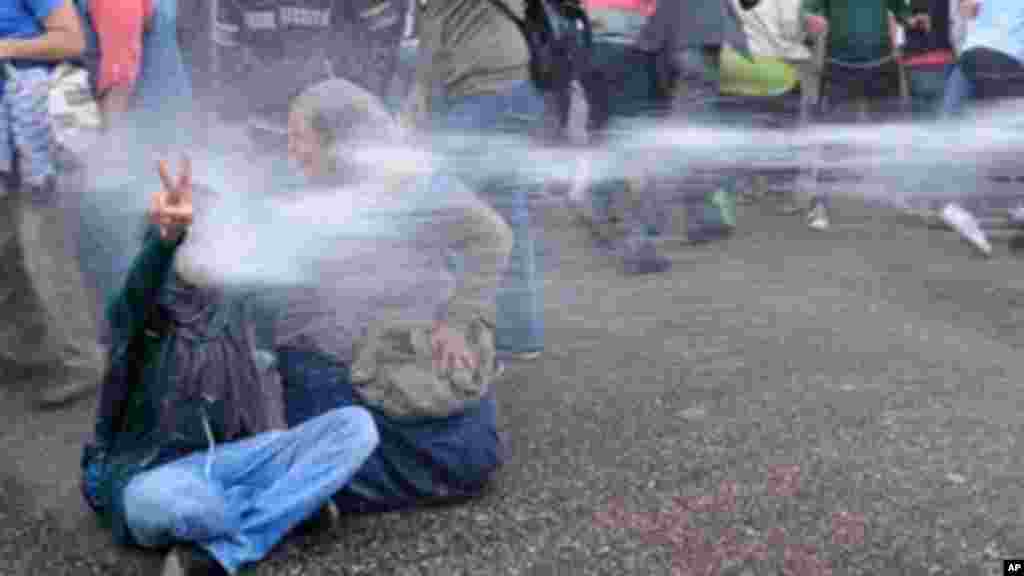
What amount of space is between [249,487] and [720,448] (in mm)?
1372

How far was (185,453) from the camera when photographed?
10.1ft

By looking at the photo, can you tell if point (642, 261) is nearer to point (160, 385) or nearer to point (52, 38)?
point (52, 38)

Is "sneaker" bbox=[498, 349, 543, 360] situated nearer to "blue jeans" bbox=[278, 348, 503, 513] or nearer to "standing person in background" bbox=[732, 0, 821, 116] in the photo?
"blue jeans" bbox=[278, 348, 503, 513]

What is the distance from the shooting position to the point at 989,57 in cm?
528

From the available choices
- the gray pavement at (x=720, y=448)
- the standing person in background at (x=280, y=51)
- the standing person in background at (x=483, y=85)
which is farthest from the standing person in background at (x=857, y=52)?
the standing person in background at (x=280, y=51)

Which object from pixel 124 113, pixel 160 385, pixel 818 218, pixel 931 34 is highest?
pixel 124 113

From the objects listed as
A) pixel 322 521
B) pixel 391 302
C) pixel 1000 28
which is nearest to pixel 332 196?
pixel 391 302

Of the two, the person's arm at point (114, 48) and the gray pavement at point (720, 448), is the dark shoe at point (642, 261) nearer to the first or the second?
the gray pavement at point (720, 448)

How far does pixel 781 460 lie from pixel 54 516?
6.21 ft

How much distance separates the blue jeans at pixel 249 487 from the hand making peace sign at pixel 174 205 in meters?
0.55

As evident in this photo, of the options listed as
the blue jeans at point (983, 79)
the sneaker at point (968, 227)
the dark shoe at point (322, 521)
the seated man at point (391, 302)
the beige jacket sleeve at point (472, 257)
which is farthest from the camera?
the sneaker at point (968, 227)

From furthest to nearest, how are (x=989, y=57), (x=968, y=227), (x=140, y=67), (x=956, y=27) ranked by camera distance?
1. (x=968, y=227)
2. (x=956, y=27)
3. (x=989, y=57)
4. (x=140, y=67)

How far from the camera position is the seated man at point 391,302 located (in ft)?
10.9

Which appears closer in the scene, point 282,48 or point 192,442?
point 192,442
